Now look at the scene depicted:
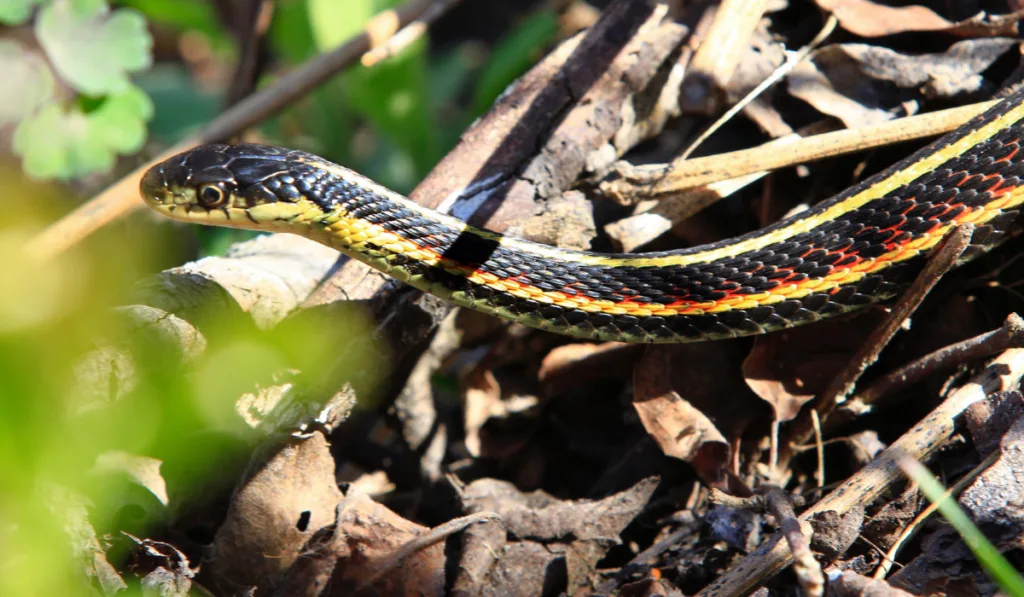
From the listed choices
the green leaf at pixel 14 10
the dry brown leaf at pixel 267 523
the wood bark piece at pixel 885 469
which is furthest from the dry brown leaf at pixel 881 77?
the green leaf at pixel 14 10

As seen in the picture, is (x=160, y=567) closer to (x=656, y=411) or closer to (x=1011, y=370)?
(x=656, y=411)

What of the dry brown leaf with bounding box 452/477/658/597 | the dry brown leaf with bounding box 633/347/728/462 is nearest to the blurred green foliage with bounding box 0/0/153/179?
the dry brown leaf with bounding box 452/477/658/597

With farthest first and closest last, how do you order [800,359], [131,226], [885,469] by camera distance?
1. [131,226]
2. [800,359]
3. [885,469]

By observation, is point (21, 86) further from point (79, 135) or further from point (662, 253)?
point (662, 253)

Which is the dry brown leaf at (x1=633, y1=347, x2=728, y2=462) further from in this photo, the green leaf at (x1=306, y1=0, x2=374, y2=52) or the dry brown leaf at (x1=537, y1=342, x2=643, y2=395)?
the green leaf at (x1=306, y1=0, x2=374, y2=52)

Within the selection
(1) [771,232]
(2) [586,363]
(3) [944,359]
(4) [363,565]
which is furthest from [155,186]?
(3) [944,359]
